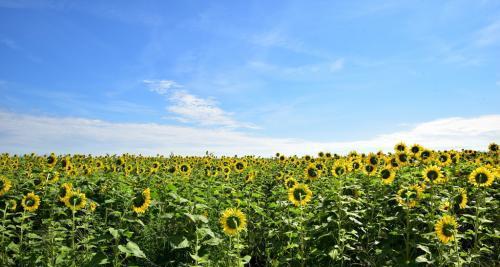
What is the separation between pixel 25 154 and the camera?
901 inches

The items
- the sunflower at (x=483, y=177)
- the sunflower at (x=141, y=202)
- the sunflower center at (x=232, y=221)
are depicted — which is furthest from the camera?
the sunflower at (x=483, y=177)

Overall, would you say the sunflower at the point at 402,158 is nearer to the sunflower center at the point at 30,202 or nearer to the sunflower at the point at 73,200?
the sunflower at the point at 73,200

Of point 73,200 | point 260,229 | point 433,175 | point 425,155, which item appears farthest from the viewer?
point 425,155

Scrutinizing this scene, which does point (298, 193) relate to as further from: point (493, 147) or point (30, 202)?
point (493, 147)

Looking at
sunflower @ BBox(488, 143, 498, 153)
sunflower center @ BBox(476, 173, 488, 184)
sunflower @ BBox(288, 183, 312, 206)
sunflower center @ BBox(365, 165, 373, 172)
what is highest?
sunflower @ BBox(488, 143, 498, 153)

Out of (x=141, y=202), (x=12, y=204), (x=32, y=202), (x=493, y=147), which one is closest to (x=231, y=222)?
(x=141, y=202)

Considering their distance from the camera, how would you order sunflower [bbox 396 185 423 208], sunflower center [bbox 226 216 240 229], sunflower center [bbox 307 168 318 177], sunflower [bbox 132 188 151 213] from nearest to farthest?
sunflower center [bbox 226 216 240 229], sunflower [bbox 132 188 151 213], sunflower [bbox 396 185 423 208], sunflower center [bbox 307 168 318 177]

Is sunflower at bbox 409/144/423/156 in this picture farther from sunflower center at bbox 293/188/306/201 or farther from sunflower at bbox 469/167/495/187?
sunflower center at bbox 293/188/306/201

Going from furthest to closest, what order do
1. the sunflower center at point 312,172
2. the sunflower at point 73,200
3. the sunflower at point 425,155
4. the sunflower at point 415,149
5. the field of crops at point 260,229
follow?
the sunflower at point 415,149
the sunflower at point 425,155
the sunflower center at point 312,172
the sunflower at point 73,200
the field of crops at point 260,229

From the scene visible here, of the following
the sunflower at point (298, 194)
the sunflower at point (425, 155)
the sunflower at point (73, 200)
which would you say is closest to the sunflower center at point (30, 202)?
the sunflower at point (73, 200)

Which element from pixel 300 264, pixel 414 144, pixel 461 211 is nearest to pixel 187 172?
pixel 300 264

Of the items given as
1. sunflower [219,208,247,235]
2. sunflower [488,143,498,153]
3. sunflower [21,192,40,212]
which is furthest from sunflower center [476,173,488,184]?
sunflower [488,143,498,153]

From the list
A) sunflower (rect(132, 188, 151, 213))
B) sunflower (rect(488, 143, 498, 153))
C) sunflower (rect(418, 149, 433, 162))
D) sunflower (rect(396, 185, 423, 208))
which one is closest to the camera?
sunflower (rect(132, 188, 151, 213))

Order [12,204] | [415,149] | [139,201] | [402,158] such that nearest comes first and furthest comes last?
[139,201] → [12,204] → [402,158] → [415,149]
